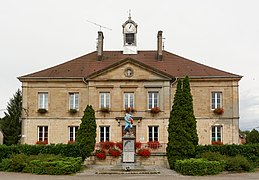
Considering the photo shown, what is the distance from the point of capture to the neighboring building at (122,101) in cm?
3409

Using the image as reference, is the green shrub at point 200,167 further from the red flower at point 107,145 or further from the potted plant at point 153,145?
the red flower at point 107,145

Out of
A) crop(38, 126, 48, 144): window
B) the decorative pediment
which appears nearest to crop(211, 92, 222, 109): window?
the decorative pediment

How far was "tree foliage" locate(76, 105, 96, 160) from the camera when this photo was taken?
27.3m

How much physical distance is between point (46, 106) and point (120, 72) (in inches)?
270

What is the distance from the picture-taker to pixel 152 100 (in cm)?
3441

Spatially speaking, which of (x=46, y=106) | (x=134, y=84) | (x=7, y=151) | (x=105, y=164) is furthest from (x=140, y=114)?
(x=7, y=151)

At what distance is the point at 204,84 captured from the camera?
3481cm

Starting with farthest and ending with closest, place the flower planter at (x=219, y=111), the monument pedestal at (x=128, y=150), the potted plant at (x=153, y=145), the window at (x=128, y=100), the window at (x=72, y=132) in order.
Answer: the window at (x=72, y=132) → the window at (x=128, y=100) → the flower planter at (x=219, y=111) → the potted plant at (x=153, y=145) → the monument pedestal at (x=128, y=150)

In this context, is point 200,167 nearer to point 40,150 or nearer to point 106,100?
point 40,150

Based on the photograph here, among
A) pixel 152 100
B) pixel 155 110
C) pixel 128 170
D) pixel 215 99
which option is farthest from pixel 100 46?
pixel 128 170

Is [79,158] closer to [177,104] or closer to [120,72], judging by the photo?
[177,104]

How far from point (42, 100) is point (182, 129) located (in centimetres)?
1431

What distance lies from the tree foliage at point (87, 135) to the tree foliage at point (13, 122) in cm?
1710

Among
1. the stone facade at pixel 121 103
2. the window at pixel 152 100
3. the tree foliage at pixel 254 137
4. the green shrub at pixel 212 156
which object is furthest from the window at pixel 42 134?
the tree foliage at pixel 254 137
